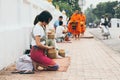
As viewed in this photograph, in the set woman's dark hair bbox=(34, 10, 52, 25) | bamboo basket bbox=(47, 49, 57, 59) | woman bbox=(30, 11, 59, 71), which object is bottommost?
bamboo basket bbox=(47, 49, 57, 59)

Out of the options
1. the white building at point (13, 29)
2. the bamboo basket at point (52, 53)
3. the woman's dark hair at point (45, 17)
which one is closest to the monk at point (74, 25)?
the white building at point (13, 29)

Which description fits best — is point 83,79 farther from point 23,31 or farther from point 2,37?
point 23,31

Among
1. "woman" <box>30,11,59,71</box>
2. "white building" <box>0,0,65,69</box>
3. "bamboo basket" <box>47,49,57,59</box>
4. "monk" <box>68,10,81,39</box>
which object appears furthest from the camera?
"monk" <box>68,10,81,39</box>

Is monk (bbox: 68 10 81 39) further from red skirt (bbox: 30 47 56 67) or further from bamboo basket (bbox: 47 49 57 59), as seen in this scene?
red skirt (bbox: 30 47 56 67)

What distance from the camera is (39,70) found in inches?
380

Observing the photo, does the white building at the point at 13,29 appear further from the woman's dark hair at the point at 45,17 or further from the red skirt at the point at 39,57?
the woman's dark hair at the point at 45,17

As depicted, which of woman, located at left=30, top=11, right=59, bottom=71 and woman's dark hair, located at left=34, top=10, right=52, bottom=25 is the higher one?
woman's dark hair, located at left=34, top=10, right=52, bottom=25

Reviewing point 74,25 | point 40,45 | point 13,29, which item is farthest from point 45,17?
point 74,25

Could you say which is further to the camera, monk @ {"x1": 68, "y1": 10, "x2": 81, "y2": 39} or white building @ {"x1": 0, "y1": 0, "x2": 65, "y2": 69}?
monk @ {"x1": 68, "y1": 10, "x2": 81, "y2": 39}

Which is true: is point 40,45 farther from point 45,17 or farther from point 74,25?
point 74,25

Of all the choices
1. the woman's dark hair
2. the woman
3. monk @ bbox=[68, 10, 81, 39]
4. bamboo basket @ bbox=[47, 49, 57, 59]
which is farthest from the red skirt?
monk @ bbox=[68, 10, 81, 39]

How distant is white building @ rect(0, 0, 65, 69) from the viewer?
979 centimetres

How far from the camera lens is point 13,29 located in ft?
35.9

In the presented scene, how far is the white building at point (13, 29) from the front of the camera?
9.79 meters
